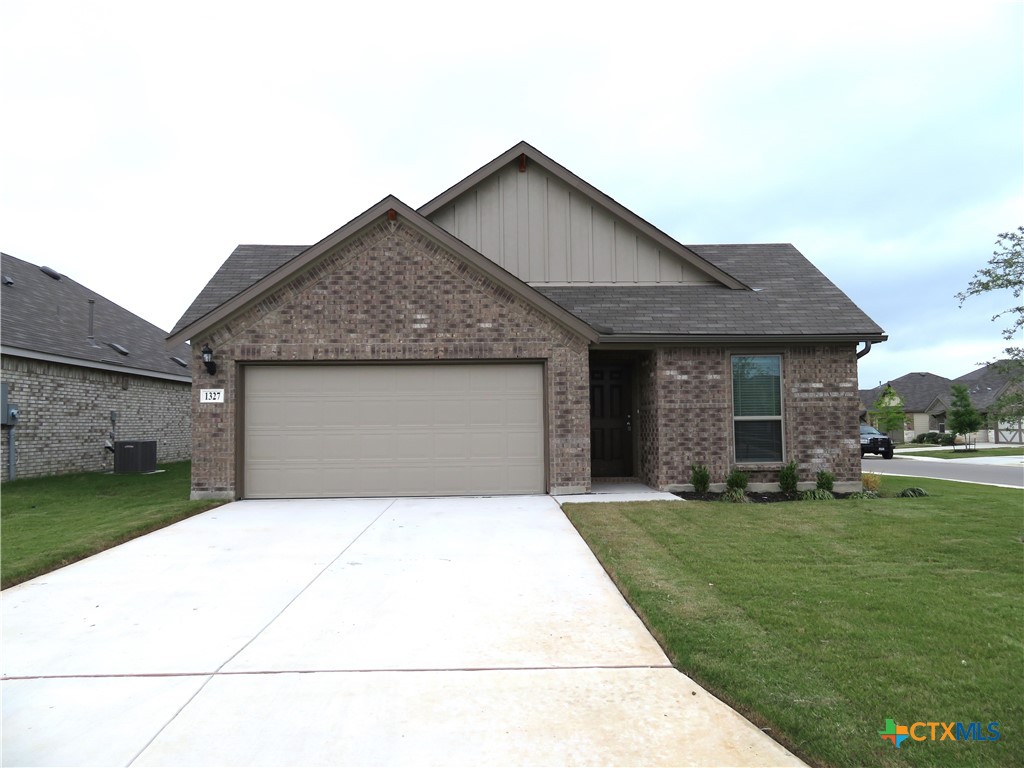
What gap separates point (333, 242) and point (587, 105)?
8463 mm

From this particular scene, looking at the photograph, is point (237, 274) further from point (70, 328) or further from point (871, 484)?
point (871, 484)

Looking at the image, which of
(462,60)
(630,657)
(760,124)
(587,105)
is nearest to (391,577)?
(630,657)

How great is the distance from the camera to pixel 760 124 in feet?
56.7

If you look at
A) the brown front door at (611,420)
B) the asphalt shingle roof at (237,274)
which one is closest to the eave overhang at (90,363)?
the asphalt shingle roof at (237,274)

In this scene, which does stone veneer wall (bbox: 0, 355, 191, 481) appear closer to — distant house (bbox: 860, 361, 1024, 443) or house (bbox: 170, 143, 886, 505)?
house (bbox: 170, 143, 886, 505)

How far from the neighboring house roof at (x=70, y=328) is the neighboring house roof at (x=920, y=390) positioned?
2250 inches

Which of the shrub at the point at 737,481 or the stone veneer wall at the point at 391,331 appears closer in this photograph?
the stone veneer wall at the point at 391,331

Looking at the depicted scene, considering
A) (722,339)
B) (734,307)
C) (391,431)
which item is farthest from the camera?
(734,307)

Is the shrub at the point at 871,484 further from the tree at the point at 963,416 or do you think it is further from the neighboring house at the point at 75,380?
the tree at the point at 963,416

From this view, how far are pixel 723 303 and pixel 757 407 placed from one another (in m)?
2.27

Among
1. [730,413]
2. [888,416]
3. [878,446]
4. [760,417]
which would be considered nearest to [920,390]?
[888,416]

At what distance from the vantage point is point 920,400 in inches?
2158

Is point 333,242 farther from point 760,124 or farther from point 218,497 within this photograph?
point 760,124

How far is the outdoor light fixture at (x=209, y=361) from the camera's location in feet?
34.6
